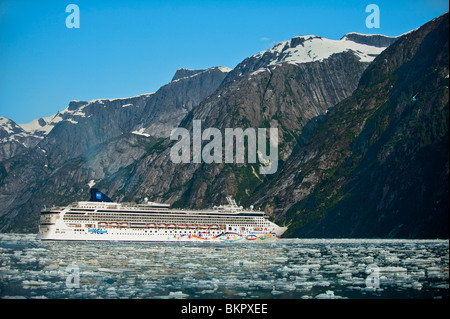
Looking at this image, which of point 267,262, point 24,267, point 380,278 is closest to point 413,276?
point 380,278

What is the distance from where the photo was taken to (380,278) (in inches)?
3031

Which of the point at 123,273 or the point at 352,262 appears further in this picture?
the point at 352,262

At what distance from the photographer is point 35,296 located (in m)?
63.8
